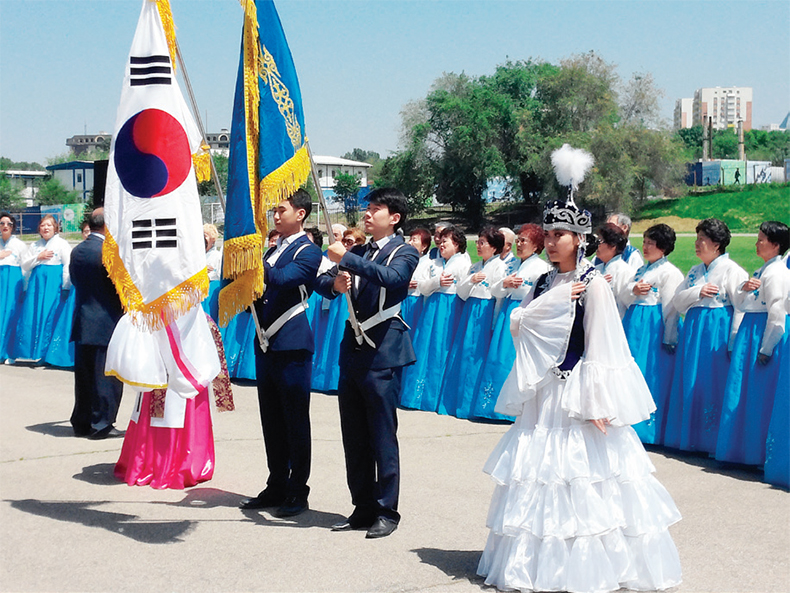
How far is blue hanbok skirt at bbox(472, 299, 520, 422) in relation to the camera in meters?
8.30

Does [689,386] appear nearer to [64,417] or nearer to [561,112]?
[64,417]

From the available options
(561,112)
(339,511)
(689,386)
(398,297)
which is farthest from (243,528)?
(561,112)

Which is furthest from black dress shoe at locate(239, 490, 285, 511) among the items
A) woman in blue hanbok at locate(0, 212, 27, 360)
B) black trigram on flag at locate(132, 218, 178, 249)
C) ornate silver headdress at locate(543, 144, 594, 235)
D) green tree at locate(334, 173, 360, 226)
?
green tree at locate(334, 173, 360, 226)

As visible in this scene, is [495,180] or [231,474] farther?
[495,180]

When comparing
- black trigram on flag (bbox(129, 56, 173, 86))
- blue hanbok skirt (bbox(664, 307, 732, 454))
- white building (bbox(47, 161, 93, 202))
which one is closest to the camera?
black trigram on flag (bbox(129, 56, 173, 86))

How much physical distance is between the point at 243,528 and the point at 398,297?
167 cm

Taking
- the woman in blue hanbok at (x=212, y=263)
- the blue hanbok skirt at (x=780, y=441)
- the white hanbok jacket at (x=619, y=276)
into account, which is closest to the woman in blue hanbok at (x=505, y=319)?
the white hanbok jacket at (x=619, y=276)

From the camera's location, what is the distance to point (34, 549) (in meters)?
4.79

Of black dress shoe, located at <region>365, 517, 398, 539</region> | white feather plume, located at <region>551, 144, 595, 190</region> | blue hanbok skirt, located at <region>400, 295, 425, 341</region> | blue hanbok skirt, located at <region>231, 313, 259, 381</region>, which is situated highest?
white feather plume, located at <region>551, 144, 595, 190</region>

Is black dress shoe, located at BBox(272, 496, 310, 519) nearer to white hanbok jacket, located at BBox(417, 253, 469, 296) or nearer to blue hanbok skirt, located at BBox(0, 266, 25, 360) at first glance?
white hanbok jacket, located at BBox(417, 253, 469, 296)

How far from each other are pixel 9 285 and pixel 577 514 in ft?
34.0

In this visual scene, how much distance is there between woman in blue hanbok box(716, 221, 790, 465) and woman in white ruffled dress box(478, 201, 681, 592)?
2547 millimetres

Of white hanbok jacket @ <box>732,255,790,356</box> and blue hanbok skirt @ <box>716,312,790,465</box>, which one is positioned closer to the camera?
white hanbok jacket @ <box>732,255,790,356</box>

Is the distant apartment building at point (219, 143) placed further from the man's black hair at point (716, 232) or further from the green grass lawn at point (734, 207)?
the green grass lawn at point (734, 207)
